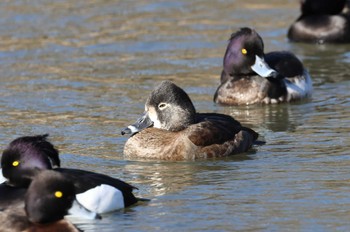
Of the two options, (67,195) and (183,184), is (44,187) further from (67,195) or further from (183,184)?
(183,184)

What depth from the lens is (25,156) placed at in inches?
342

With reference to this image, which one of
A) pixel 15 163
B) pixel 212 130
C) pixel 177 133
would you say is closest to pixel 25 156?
pixel 15 163

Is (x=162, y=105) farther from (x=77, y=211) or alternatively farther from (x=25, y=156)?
(x=77, y=211)

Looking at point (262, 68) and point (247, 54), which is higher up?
point (247, 54)

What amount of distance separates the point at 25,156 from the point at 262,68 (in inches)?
226

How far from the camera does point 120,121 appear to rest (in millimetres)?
12859

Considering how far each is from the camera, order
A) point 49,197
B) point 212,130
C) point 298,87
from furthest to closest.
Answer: point 298,87 < point 212,130 < point 49,197

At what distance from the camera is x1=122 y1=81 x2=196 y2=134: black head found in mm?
11109

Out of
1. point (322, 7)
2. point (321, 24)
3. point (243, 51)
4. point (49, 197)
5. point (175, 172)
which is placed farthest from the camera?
point (322, 7)

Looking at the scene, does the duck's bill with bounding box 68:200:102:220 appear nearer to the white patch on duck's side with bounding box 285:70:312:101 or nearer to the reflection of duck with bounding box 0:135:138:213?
the reflection of duck with bounding box 0:135:138:213

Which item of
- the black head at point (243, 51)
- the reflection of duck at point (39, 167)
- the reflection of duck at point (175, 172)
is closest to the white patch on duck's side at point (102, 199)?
the reflection of duck at point (39, 167)

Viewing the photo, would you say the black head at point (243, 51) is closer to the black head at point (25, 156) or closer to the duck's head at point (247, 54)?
the duck's head at point (247, 54)

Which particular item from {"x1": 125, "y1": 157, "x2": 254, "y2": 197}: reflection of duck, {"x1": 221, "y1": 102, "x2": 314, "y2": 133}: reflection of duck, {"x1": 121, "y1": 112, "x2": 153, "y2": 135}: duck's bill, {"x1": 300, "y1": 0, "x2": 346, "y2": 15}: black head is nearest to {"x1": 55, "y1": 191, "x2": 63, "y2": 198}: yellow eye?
{"x1": 125, "y1": 157, "x2": 254, "y2": 197}: reflection of duck

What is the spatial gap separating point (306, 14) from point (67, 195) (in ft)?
39.0
